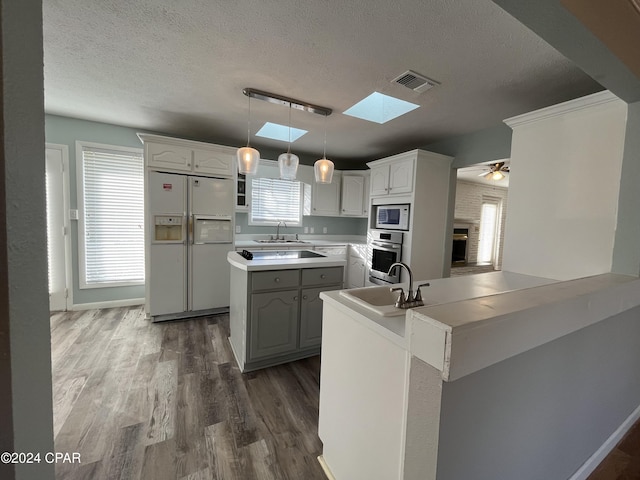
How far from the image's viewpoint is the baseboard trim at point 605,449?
1.33 metres

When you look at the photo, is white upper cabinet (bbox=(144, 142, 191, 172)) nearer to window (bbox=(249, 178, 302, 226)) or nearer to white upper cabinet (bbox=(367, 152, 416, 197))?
window (bbox=(249, 178, 302, 226))

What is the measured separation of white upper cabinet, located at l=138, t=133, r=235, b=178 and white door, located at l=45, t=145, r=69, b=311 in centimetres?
116

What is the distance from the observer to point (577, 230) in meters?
1.78

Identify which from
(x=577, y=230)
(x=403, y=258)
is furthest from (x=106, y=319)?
(x=577, y=230)

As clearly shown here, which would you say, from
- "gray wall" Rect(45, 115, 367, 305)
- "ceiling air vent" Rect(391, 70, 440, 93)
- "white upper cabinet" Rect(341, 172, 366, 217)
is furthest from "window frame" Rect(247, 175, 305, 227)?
"ceiling air vent" Rect(391, 70, 440, 93)

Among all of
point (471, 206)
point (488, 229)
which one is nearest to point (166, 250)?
point (471, 206)

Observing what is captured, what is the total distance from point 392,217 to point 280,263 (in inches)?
80.7

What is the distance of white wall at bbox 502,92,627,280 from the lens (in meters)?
1.64

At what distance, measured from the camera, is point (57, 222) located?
10.5ft

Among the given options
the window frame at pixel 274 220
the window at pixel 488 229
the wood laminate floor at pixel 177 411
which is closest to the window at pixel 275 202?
the window frame at pixel 274 220

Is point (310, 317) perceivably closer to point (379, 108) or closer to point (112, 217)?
point (379, 108)

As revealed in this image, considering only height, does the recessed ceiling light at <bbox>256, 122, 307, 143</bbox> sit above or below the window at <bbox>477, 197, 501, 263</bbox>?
above


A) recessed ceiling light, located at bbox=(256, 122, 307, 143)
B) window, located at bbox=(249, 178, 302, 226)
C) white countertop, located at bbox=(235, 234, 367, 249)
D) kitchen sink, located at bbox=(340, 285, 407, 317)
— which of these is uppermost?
recessed ceiling light, located at bbox=(256, 122, 307, 143)

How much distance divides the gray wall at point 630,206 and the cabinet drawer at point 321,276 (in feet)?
6.02
